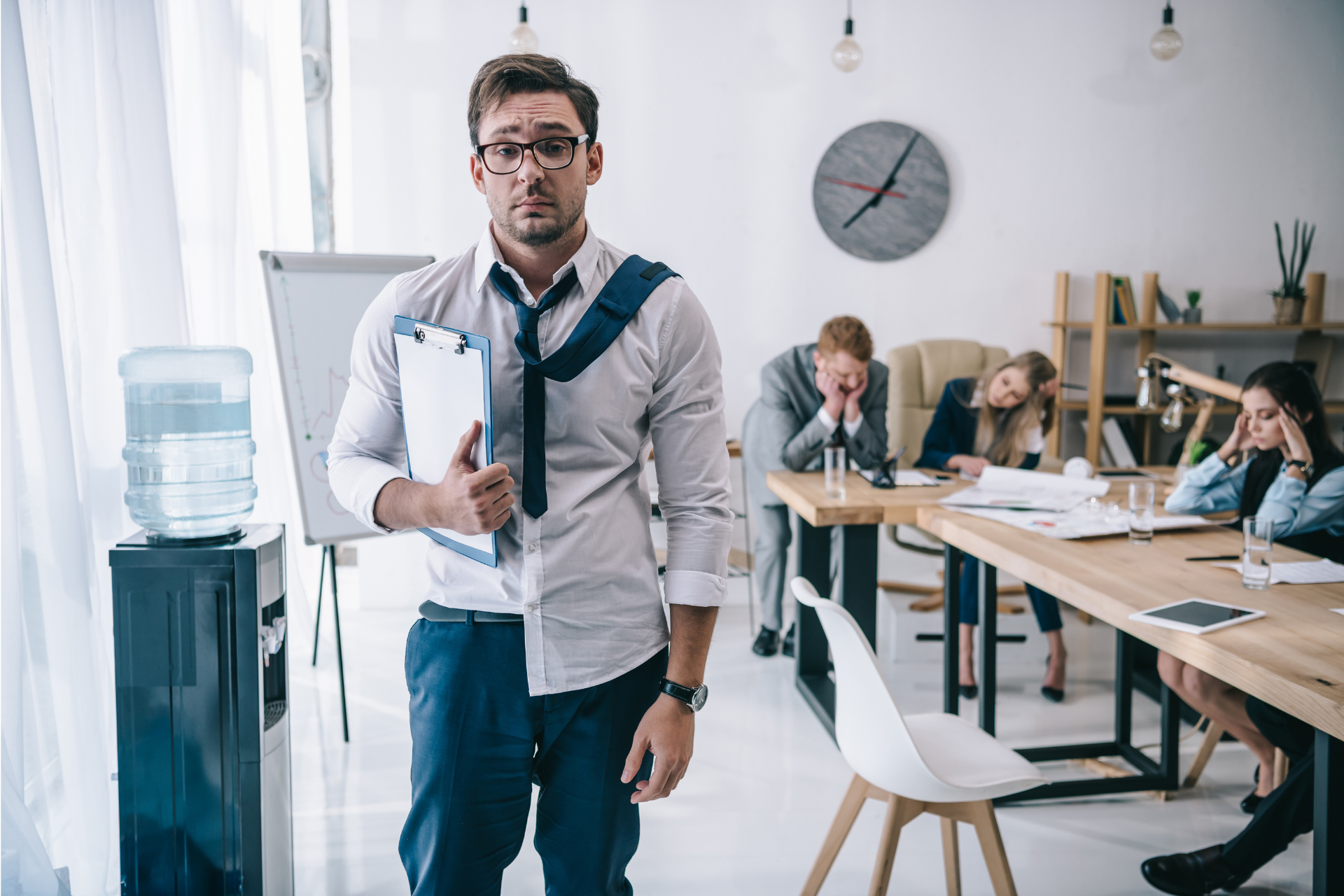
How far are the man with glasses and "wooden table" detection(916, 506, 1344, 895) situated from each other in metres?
0.85

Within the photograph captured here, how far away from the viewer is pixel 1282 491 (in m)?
2.21

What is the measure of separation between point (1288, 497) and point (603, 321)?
6.65 feet

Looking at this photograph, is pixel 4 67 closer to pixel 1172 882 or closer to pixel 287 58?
pixel 287 58

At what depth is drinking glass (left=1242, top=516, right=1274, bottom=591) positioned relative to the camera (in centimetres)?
167

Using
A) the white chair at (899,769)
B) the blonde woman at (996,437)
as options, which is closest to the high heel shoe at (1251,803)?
the blonde woman at (996,437)

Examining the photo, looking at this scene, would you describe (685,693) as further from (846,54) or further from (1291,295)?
(1291,295)

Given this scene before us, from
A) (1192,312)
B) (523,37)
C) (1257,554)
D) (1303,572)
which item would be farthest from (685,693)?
(1192,312)

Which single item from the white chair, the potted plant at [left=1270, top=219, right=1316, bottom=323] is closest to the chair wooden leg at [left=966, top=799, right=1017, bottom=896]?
the white chair

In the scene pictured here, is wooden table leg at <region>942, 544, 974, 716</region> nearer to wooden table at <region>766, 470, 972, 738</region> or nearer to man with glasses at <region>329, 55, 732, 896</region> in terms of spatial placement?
wooden table at <region>766, 470, 972, 738</region>

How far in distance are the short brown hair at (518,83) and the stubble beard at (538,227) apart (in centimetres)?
10

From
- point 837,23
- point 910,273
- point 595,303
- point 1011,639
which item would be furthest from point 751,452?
point 595,303

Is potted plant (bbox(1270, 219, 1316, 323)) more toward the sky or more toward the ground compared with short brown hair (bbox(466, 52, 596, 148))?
more toward the ground

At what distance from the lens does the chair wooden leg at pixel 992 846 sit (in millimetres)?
1561

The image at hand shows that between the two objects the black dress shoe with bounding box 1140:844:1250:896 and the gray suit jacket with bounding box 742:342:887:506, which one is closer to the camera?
the black dress shoe with bounding box 1140:844:1250:896
